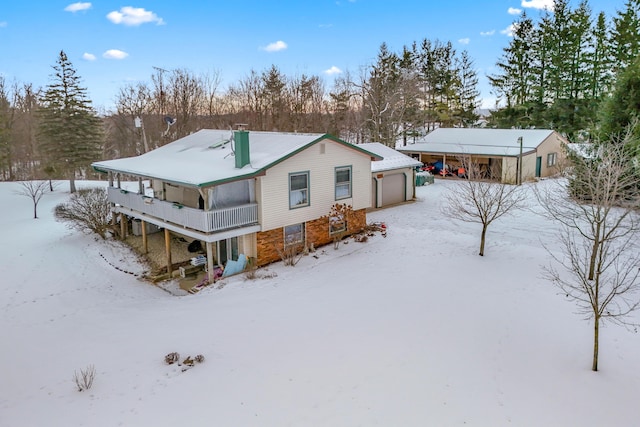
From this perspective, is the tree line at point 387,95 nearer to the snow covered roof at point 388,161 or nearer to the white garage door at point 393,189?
the snow covered roof at point 388,161

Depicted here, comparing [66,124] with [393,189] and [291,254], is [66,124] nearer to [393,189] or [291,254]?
[393,189]

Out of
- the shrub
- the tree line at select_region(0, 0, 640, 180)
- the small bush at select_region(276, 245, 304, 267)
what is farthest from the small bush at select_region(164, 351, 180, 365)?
the tree line at select_region(0, 0, 640, 180)

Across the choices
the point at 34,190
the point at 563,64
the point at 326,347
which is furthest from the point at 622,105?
the point at 34,190

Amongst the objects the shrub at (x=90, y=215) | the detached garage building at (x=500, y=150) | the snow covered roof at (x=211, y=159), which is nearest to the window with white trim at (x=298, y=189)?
the snow covered roof at (x=211, y=159)

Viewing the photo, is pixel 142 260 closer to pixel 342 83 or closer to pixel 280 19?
pixel 280 19

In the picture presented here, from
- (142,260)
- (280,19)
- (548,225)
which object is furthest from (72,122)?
(548,225)

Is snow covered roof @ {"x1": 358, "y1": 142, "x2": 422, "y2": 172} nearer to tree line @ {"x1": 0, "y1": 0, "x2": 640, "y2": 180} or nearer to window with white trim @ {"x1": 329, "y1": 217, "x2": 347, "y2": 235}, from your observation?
window with white trim @ {"x1": 329, "y1": 217, "x2": 347, "y2": 235}
